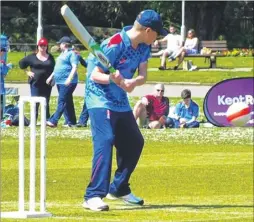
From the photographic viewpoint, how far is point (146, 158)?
59.2 feet

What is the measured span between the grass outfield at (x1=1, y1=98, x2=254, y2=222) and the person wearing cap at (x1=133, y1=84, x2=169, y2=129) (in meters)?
0.40

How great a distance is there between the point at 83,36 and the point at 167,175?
5505mm

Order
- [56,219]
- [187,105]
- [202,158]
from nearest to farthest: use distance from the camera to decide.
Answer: [56,219], [202,158], [187,105]

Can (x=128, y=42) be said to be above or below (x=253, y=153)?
above

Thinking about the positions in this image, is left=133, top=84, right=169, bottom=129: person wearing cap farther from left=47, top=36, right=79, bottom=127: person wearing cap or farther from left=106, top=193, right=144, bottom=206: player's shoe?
left=106, top=193, right=144, bottom=206: player's shoe

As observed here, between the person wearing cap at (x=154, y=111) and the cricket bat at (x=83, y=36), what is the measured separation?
11395 millimetres

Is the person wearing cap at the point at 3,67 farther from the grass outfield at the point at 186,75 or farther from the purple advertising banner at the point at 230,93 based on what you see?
the grass outfield at the point at 186,75

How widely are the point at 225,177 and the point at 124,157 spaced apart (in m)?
3.62

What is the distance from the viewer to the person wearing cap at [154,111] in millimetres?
22562

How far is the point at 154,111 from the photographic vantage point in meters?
22.8

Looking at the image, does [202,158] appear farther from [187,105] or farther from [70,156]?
[187,105]

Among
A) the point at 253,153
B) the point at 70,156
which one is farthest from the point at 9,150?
the point at 253,153

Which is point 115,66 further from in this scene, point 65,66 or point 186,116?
point 65,66

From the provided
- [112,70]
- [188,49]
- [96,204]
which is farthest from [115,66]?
[188,49]
